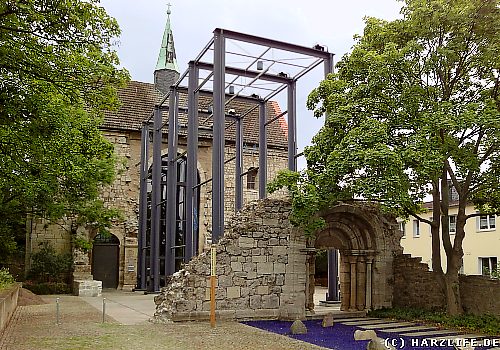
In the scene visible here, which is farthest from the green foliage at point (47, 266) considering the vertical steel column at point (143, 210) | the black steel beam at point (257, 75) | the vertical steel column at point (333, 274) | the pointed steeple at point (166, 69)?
the vertical steel column at point (333, 274)

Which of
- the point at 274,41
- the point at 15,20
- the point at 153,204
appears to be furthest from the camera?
the point at 153,204

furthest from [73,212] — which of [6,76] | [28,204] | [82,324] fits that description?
[6,76]

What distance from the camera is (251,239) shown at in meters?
14.5

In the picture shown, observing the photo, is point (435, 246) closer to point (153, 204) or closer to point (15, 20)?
point (15, 20)

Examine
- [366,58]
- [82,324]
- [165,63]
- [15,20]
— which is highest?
[165,63]

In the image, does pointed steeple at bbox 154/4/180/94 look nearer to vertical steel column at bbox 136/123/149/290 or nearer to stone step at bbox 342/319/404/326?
vertical steel column at bbox 136/123/149/290

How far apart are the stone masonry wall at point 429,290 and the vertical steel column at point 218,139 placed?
5.24 m

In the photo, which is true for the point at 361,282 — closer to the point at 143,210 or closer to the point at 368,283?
the point at 368,283

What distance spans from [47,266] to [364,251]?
1438cm

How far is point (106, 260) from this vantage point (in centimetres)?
2712

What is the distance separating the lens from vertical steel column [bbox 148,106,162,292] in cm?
2267

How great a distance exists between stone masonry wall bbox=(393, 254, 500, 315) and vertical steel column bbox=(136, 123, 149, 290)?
12.5 m

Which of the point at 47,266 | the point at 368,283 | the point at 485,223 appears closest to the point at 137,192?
the point at 47,266

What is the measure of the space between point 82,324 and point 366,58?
9046 millimetres
